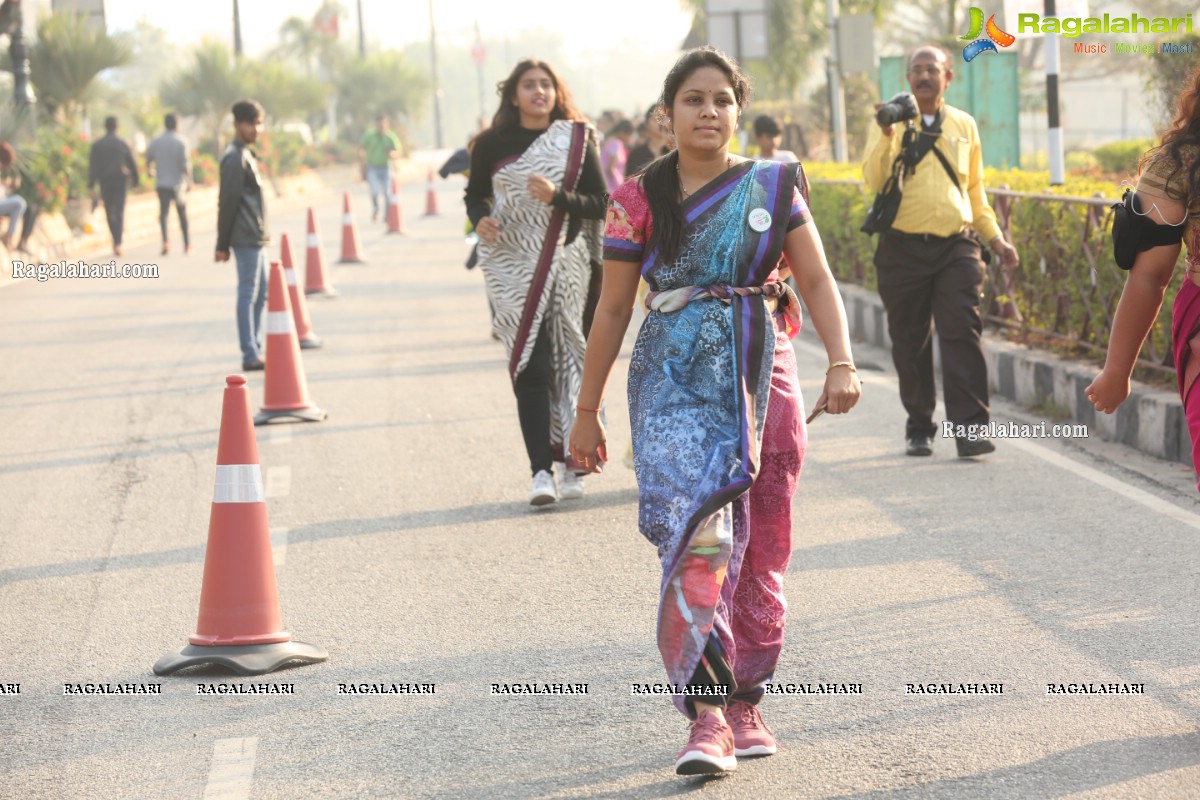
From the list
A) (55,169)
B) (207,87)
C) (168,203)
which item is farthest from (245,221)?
(207,87)

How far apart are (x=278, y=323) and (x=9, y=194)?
49.5 ft

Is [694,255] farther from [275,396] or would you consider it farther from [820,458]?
[275,396]

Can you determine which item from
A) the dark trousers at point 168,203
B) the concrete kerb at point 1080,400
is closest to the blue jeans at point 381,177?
the dark trousers at point 168,203

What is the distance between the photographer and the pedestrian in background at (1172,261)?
14.5ft

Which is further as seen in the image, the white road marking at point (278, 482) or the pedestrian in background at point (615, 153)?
the pedestrian in background at point (615, 153)

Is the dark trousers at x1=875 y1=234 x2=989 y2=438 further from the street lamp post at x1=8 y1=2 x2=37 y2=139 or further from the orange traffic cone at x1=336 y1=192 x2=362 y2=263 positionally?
the street lamp post at x1=8 y1=2 x2=37 y2=139

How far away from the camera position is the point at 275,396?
10664 mm

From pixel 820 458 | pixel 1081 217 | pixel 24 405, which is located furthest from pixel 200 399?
pixel 1081 217

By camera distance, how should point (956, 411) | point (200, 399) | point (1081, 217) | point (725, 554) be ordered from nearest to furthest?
point (725, 554), point (956, 411), point (1081, 217), point (200, 399)

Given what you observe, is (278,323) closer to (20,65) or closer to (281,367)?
(281,367)

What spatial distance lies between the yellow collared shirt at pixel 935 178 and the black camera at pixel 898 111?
203 millimetres

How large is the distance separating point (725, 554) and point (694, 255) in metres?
0.74

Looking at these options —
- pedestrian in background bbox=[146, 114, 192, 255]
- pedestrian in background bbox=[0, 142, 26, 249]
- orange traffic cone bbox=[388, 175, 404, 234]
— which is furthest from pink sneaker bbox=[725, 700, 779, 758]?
orange traffic cone bbox=[388, 175, 404, 234]

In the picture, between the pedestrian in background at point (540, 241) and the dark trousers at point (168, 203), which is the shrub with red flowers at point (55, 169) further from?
the pedestrian in background at point (540, 241)
